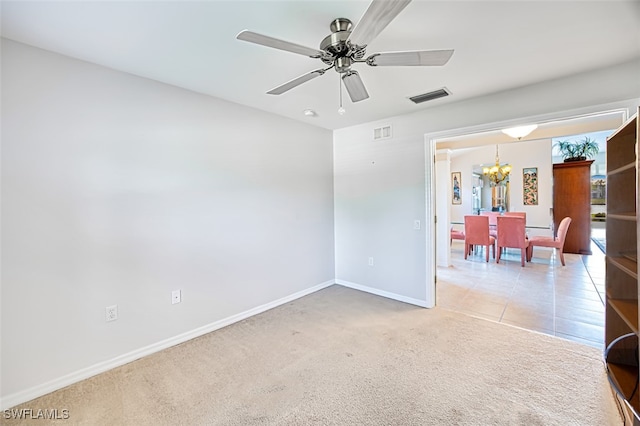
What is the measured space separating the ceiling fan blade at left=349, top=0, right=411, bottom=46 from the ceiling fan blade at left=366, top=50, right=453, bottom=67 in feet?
0.45

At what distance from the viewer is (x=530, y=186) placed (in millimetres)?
7293

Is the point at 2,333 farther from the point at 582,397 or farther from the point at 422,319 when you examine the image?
the point at 582,397

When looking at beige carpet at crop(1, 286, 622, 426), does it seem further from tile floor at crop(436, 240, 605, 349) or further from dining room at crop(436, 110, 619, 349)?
dining room at crop(436, 110, 619, 349)

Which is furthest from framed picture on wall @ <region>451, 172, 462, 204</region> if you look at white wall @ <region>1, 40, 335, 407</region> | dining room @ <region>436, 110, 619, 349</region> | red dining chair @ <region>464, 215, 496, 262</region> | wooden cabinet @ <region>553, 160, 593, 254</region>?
white wall @ <region>1, 40, 335, 407</region>

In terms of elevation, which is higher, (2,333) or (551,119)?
(551,119)

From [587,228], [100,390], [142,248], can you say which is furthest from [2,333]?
[587,228]

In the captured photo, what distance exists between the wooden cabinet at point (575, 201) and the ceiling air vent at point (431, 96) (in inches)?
220

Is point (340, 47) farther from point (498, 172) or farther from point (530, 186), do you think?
point (530, 186)

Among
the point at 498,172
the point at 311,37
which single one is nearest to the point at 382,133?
the point at 311,37

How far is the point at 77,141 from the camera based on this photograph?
2.06 m

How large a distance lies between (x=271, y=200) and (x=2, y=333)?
2365 millimetres

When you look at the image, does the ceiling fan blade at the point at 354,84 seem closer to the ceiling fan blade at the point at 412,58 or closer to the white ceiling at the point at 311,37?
the ceiling fan blade at the point at 412,58

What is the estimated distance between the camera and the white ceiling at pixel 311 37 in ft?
5.05

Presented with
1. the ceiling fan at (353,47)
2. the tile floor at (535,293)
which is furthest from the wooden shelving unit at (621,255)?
the ceiling fan at (353,47)
